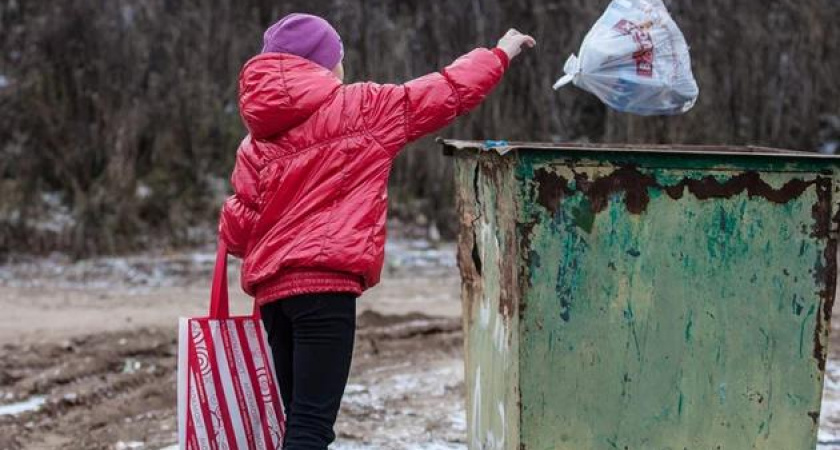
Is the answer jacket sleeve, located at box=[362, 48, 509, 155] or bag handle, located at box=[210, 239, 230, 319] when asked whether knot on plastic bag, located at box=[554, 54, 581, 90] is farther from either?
bag handle, located at box=[210, 239, 230, 319]

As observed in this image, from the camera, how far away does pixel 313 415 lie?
355 centimetres

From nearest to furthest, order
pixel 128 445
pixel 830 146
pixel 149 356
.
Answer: pixel 128 445 < pixel 149 356 < pixel 830 146

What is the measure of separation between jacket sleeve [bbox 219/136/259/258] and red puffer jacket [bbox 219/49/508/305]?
0.05 feet

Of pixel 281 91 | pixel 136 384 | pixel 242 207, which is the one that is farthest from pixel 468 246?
pixel 136 384

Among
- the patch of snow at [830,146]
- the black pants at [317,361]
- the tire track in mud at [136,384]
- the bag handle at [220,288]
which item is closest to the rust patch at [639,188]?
the black pants at [317,361]

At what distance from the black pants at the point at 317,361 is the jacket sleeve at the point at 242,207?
0.23 meters

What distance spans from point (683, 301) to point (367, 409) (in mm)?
2477

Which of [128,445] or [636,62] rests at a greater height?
[636,62]

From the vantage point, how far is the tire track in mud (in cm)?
538

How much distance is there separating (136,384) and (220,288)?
9.13ft

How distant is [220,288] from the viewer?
381 centimetres

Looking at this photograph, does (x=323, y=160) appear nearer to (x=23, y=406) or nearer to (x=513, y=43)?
(x=513, y=43)

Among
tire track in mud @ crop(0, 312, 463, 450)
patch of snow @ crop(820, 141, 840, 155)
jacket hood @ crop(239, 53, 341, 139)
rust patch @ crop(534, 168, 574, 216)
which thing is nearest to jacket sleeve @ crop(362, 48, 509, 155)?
jacket hood @ crop(239, 53, 341, 139)

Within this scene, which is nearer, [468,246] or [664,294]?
[664,294]
